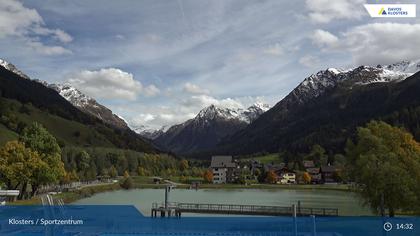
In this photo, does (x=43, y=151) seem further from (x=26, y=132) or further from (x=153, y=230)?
(x=153, y=230)

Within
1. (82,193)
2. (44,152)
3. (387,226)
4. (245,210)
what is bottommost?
(245,210)

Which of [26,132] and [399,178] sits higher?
[26,132]

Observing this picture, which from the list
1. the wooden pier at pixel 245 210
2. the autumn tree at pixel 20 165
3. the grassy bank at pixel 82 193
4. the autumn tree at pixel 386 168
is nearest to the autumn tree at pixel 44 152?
the autumn tree at pixel 20 165

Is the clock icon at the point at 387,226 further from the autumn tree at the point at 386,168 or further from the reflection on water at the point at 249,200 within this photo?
the reflection on water at the point at 249,200

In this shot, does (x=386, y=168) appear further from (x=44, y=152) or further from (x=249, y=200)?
(x=249, y=200)

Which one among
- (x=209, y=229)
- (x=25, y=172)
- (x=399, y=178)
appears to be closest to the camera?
Answer: (x=209, y=229)

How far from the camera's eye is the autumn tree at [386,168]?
167 feet

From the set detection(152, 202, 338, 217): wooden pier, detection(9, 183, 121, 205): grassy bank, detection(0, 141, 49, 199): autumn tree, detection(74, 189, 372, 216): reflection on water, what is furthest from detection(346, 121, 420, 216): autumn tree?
detection(9, 183, 121, 205): grassy bank

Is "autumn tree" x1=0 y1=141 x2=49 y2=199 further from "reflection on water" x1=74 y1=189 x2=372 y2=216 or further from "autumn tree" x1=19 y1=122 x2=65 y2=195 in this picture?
"reflection on water" x1=74 y1=189 x2=372 y2=216

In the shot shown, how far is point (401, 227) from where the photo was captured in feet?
135

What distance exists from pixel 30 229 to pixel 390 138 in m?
39.4

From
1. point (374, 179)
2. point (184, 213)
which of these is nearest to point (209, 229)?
point (374, 179)

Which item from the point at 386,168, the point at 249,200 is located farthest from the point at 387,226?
the point at 249,200

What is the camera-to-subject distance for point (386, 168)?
51.0 m
